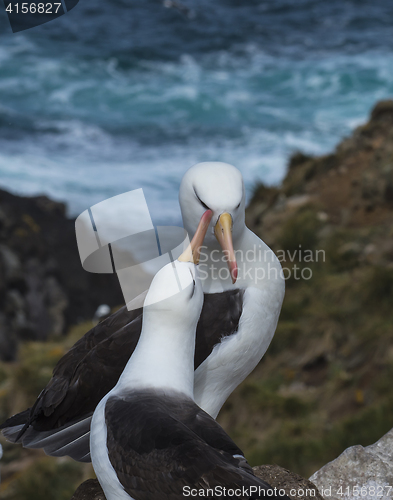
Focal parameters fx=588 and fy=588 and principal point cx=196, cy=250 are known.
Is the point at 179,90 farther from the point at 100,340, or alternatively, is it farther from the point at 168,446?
the point at 168,446

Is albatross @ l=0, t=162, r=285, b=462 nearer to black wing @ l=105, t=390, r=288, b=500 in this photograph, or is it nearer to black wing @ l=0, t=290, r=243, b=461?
black wing @ l=0, t=290, r=243, b=461

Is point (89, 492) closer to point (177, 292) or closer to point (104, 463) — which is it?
point (104, 463)

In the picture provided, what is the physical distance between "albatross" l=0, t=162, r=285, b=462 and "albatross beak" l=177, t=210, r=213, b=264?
0.21m

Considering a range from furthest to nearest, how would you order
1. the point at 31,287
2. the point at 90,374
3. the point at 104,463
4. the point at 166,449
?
the point at 31,287, the point at 90,374, the point at 104,463, the point at 166,449

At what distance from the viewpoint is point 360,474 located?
4.12 meters

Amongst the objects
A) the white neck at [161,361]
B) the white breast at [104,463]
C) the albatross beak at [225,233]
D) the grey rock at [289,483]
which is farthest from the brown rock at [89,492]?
the albatross beak at [225,233]

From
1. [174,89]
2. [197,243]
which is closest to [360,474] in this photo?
[197,243]

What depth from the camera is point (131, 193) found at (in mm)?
3121

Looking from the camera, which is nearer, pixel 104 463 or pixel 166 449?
pixel 166 449

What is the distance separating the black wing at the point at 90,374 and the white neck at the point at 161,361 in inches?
19.0

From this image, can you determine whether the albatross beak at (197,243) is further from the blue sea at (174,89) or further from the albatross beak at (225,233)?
the blue sea at (174,89)

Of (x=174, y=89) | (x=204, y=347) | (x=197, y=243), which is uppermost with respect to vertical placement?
(x=197, y=243)

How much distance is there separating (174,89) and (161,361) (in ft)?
59.8

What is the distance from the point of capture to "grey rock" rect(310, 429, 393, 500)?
3.99m
